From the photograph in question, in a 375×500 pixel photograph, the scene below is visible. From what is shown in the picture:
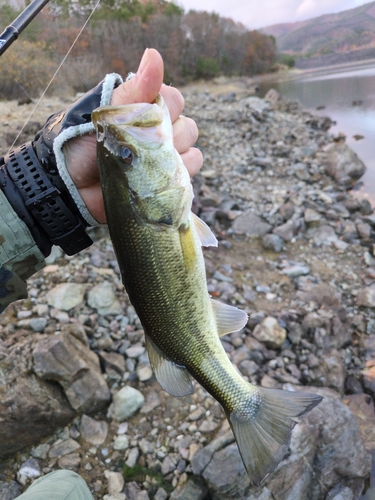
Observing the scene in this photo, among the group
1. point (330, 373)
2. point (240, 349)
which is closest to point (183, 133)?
point (240, 349)

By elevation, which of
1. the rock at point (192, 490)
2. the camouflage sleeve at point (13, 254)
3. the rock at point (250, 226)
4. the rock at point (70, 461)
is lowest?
the rock at point (192, 490)

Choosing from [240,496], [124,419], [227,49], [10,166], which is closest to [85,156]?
[10,166]

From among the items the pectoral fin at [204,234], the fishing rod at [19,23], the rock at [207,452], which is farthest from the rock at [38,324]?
the fishing rod at [19,23]

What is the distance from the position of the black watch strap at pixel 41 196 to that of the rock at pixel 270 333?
108 inches

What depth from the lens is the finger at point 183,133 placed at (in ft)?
7.68

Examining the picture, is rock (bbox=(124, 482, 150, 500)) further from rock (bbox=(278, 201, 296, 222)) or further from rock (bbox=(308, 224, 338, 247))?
rock (bbox=(278, 201, 296, 222))

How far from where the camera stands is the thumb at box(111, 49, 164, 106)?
1.75 metres

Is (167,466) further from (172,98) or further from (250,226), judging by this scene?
(250,226)

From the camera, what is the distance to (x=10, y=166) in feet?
7.24

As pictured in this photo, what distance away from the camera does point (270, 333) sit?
4238 millimetres

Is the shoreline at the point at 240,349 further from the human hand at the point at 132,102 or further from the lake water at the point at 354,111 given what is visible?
the lake water at the point at 354,111

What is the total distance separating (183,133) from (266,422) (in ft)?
6.08

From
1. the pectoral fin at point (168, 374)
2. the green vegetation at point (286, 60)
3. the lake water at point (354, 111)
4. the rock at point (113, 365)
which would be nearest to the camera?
the pectoral fin at point (168, 374)

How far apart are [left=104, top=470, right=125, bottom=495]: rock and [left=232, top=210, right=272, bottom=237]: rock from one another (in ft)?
14.5
